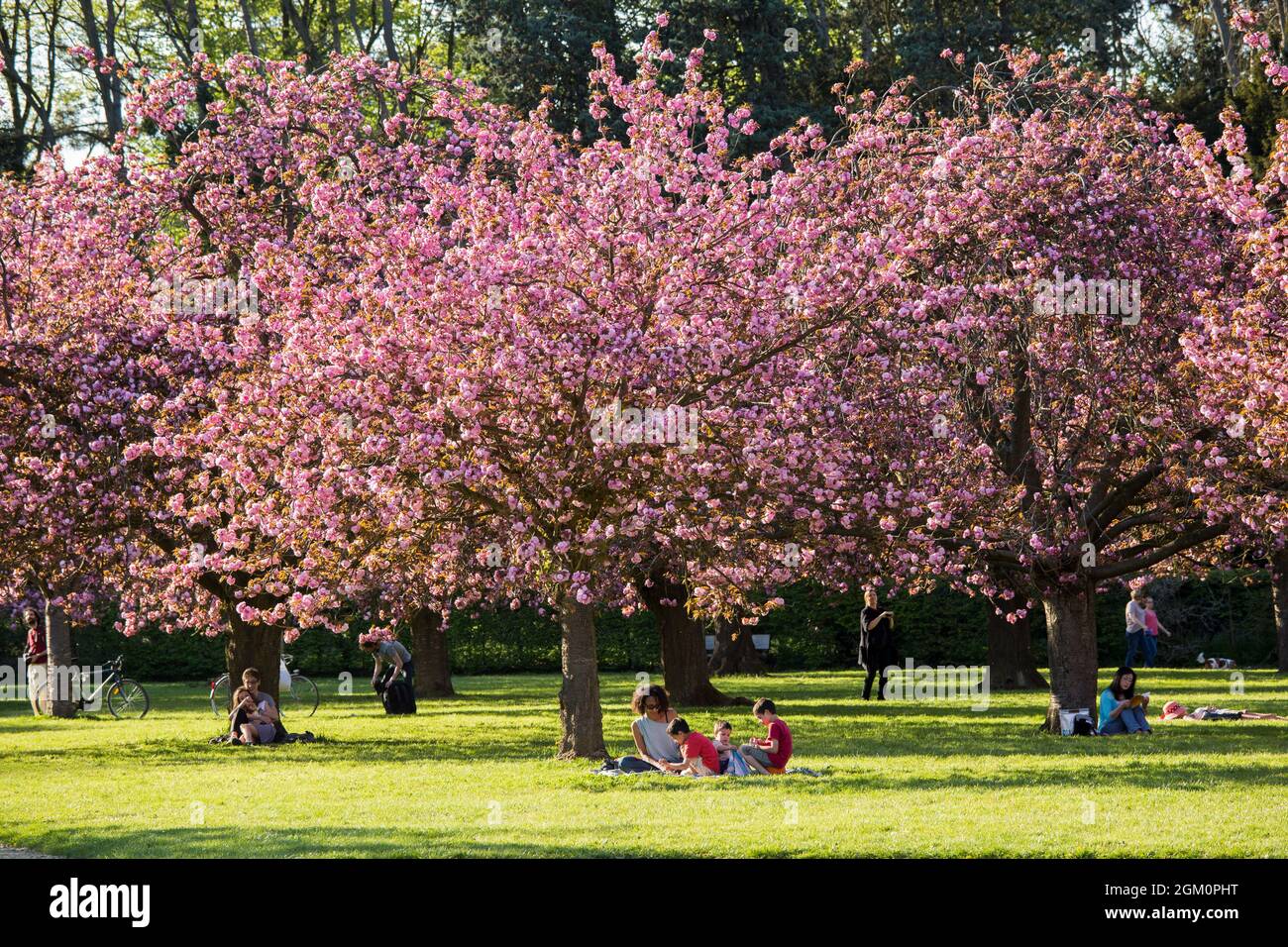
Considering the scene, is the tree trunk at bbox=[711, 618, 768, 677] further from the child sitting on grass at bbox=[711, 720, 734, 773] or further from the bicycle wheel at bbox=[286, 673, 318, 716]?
the child sitting on grass at bbox=[711, 720, 734, 773]

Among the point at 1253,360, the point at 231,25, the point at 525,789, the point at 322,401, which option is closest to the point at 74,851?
the point at 525,789

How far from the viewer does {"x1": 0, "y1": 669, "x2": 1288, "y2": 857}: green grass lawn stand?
1141 cm

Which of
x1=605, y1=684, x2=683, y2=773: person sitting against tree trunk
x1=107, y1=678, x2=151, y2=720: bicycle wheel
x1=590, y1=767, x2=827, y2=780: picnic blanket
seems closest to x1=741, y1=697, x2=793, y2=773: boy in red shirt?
x1=590, y1=767, x2=827, y2=780: picnic blanket

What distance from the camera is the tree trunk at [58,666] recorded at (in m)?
27.7

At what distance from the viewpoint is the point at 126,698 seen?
2864 centimetres

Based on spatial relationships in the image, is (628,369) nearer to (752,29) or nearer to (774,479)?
(774,479)

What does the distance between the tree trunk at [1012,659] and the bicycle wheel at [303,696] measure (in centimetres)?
1196

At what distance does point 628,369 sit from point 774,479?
1848 mm

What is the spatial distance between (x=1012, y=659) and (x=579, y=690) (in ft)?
48.5

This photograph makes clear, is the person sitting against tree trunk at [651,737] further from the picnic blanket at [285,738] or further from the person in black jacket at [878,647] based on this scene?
the person in black jacket at [878,647]

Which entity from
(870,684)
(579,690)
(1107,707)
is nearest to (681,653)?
(870,684)

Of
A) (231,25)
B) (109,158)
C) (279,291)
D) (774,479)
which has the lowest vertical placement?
(774,479)

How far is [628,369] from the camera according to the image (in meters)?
16.0

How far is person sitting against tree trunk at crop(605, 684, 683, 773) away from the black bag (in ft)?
36.9
